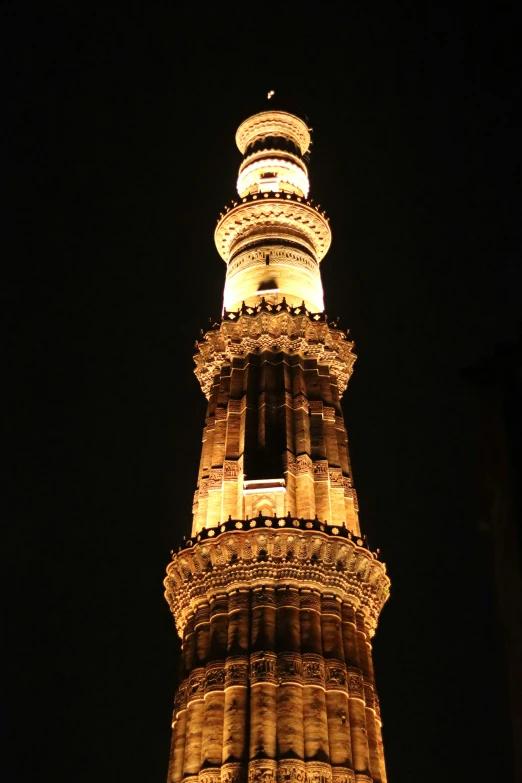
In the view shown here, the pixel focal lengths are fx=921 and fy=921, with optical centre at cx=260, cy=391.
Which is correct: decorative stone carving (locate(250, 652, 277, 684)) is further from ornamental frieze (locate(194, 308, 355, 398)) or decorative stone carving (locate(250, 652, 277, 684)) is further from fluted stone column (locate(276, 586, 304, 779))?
ornamental frieze (locate(194, 308, 355, 398))

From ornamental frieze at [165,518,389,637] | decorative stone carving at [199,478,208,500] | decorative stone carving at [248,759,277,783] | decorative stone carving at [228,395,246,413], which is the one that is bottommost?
decorative stone carving at [248,759,277,783]

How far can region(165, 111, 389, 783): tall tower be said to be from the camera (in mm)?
21625

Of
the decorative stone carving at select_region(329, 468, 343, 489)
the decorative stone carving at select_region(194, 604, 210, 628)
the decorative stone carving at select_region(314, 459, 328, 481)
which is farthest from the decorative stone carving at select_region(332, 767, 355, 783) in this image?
the decorative stone carving at select_region(314, 459, 328, 481)

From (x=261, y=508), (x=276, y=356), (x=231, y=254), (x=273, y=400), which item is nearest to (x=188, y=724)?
(x=261, y=508)

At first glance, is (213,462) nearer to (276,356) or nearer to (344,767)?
(276,356)

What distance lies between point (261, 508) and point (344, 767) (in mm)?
7793

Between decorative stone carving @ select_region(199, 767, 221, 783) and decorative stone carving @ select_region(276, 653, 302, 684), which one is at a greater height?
decorative stone carving @ select_region(276, 653, 302, 684)

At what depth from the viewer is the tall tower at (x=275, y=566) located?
2162 cm

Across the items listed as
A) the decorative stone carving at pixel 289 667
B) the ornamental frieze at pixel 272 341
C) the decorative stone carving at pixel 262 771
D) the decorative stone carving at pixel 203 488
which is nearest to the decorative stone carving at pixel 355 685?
the decorative stone carving at pixel 289 667

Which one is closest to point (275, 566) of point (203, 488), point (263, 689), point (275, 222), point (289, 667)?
point (289, 667)

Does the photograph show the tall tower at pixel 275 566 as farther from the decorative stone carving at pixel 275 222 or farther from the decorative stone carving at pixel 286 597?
the decorative stone carving at pixel 275 222

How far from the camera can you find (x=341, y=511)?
2677 cm

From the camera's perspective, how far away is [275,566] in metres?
24.4

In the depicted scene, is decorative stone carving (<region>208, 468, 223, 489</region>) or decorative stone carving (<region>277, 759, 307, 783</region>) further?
decorative stone carving (<region>208, 468, 223, 489</region>)
